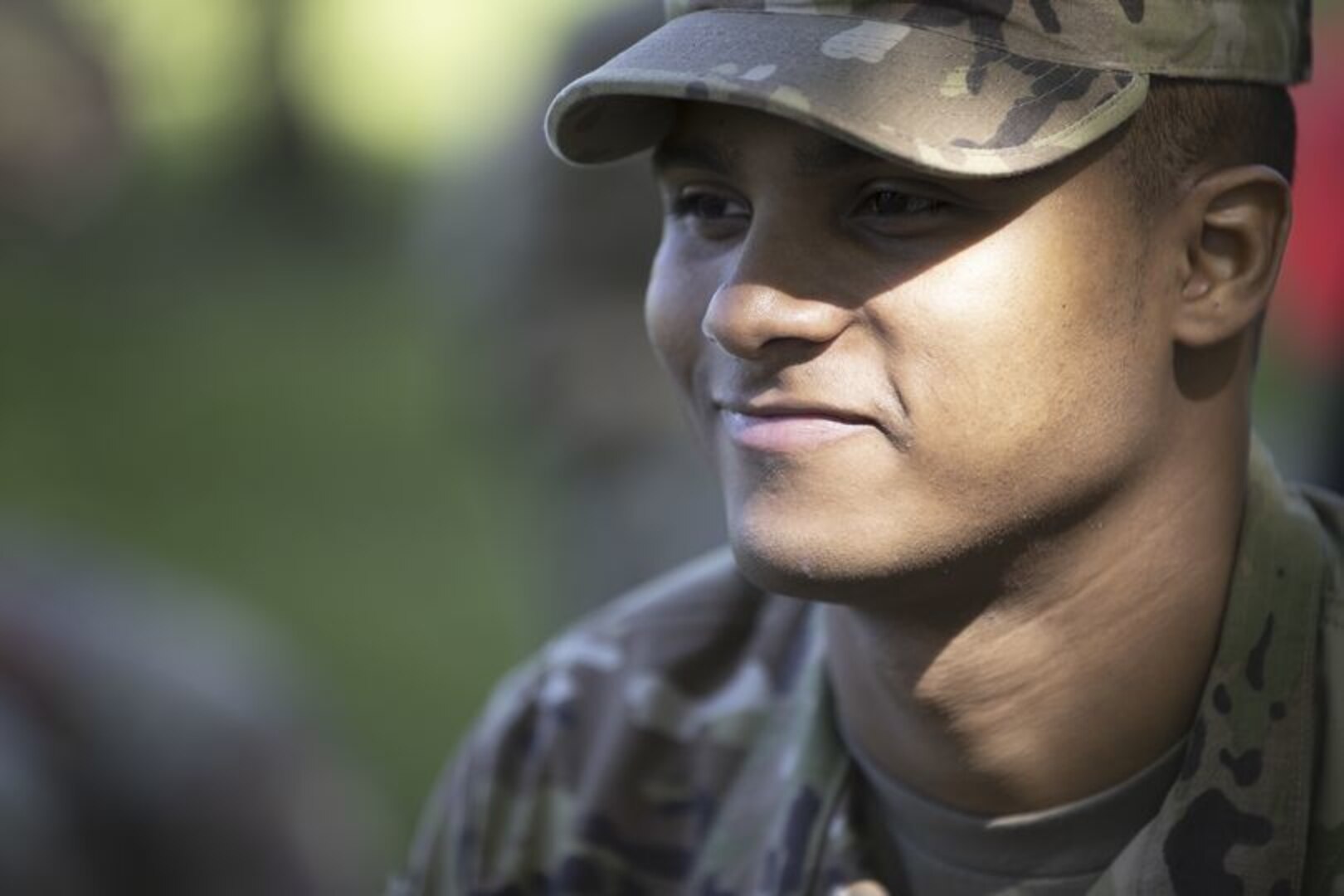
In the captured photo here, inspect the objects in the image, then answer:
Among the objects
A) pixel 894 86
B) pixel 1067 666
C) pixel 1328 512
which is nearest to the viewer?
pixel 894 86

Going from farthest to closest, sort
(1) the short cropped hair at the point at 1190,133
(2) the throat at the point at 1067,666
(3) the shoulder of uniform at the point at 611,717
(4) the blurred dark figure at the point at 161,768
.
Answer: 1. (4) the blurred dark figure at the point at 161,768
2. (3) the shoulder of uniform at the point at 611,717
3. (2) the throat at the point at 1067,666
4. (1) the short cropped hair at the point at 1190,133

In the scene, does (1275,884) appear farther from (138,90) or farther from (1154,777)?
(138,90)

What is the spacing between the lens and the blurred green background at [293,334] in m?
9.08

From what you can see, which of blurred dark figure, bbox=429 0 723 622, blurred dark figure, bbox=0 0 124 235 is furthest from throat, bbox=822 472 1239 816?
blurred dark figure, bbox=0 0 124 235

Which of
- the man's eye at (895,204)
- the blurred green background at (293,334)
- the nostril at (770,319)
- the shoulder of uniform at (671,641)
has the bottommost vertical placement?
the blurred green background at (293,334)

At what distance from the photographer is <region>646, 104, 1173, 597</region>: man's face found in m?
2.34

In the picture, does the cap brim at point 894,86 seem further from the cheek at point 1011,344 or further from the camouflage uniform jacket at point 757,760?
the camouflage uniform jacket at point 757,760

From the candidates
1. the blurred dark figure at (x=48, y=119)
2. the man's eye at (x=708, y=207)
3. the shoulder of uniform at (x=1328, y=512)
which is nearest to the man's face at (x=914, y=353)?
the man's eye at (x=708, y=207)

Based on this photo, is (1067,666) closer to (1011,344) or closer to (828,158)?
(1011,344)

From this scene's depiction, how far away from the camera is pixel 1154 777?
8.40 ft

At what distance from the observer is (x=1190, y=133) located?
2.47m

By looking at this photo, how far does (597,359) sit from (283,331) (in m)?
7.30

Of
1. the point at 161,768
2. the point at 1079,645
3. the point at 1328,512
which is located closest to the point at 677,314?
the point at 1079,645

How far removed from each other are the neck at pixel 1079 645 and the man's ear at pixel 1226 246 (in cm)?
14
